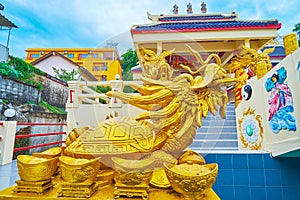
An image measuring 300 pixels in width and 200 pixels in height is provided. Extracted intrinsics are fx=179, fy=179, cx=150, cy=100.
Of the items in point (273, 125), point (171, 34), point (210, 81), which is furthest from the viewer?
point (171, 34)

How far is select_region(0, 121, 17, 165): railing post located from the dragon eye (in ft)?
12.0

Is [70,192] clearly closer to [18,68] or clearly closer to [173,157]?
[173,157]

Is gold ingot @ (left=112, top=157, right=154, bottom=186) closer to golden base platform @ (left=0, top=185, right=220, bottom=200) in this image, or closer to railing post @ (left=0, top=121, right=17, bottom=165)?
golden base platform @ (left=0, top=185, right=220, bottom=200)

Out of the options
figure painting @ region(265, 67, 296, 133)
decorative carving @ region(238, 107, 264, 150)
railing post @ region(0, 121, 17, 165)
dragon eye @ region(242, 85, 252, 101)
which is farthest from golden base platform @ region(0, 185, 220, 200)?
dragon eye @ region(242, 85, 252, 101)

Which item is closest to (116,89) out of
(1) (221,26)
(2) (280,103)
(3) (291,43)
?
(2) (280,103)

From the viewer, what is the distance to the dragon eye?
3010mm

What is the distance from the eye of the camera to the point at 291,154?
200cm

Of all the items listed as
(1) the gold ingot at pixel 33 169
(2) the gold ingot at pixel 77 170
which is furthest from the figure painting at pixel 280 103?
(1) the gold ingot at pixel 33 169

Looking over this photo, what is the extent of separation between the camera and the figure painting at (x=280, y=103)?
1.99m

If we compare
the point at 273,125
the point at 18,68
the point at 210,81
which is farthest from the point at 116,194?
the point at 18,68

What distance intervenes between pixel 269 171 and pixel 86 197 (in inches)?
86.2

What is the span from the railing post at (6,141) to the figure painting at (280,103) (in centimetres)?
348

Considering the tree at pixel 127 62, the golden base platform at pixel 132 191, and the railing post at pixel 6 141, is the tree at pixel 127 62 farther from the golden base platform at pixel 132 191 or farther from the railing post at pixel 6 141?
the railing post at pixel 6 141

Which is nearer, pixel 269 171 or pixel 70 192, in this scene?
pixel 70 192
